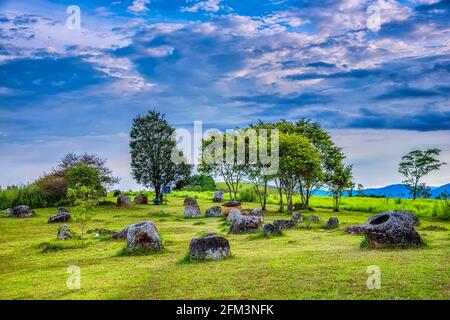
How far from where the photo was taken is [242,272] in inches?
629

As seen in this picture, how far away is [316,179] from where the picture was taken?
59031 mm

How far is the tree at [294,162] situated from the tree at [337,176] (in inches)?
195

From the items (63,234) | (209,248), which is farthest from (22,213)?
(209,248)

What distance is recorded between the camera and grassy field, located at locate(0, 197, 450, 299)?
42.5 feet

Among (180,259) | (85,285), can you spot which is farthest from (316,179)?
(85,285)

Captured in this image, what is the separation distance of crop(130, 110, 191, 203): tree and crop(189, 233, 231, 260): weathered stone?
54915mm

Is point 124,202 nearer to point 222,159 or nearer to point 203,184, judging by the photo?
point 222,159

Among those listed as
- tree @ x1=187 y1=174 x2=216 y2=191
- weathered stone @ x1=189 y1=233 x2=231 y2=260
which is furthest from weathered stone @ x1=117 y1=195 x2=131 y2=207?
tree @ x1=187 y1=174 x2=216 y2=191

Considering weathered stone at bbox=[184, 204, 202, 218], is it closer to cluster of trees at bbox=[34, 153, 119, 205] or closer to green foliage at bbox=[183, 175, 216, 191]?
cluster of trees at bbox=[34, 153, 119, 205]

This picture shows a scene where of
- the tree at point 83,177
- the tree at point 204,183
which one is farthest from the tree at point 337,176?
the tree at point 204,183

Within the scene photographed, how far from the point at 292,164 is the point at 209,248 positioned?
1428 inches

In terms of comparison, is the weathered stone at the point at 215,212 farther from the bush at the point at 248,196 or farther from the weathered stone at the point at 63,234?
the bush at the point at 248,196

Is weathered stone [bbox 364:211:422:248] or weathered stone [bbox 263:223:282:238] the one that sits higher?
weathered stone [bbox 364:211:422:248]
